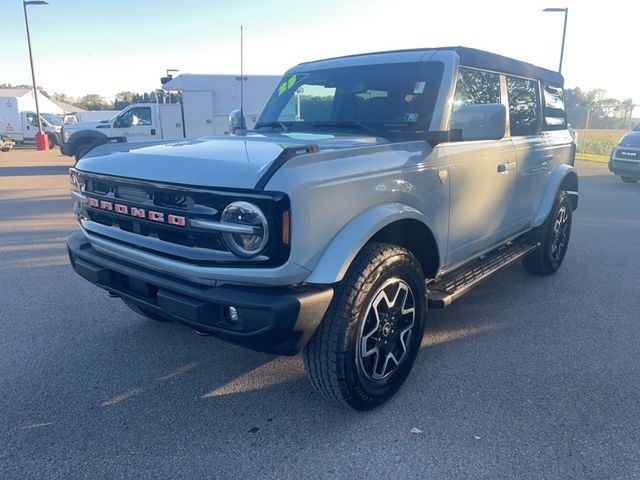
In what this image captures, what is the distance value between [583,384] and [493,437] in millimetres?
914

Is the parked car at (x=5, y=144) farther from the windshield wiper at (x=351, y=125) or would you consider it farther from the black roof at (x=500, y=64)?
the black roof at (x=500, y=64)

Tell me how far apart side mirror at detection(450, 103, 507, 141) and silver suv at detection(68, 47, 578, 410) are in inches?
0.4

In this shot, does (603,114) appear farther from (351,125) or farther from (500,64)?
(351,125)

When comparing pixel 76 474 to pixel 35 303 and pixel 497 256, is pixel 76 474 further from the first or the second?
pixel 497 256

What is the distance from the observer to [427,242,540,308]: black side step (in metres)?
3.26

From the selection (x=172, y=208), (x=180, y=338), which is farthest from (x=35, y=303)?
(x=172, y=208)

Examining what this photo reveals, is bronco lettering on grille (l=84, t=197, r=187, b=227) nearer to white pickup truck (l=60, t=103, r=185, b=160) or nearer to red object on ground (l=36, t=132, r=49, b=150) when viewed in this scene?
white pickup truck (l=60, t=103, r=185, b=160)

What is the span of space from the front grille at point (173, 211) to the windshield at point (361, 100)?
58.4 inches

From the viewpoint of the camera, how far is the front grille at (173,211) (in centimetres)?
225

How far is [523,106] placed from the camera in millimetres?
4496

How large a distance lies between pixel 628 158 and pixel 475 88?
38.0 feet

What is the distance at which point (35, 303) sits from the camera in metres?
4.39

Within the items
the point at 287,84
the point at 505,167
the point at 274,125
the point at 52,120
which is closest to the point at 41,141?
the point at 52,120

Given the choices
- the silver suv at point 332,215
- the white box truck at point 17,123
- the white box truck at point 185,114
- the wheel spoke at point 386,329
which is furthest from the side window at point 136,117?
the white box truck at point 17,123
